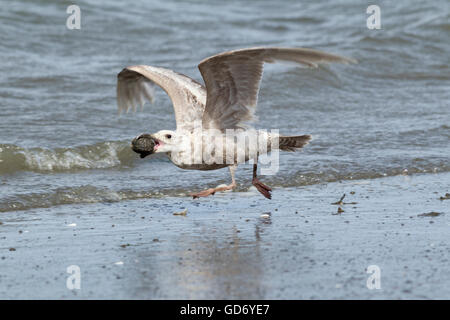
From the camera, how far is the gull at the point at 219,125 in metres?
5.93

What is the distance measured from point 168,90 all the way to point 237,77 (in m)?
1.28

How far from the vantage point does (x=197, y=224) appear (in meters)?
6.12

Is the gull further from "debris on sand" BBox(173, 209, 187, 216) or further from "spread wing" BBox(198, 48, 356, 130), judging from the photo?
"debris on sand" BBox(173, 209, 187, 216)

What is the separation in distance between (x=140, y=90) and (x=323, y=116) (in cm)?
333

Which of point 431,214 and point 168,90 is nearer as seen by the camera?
point 431,214

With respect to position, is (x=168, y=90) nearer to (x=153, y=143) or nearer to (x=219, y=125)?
(x=219, y=125)

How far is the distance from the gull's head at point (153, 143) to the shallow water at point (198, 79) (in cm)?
72

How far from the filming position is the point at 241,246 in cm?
533

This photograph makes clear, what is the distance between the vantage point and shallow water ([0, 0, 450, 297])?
7.74 metres

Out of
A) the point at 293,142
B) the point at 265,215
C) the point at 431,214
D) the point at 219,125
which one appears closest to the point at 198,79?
the point at 293,142
